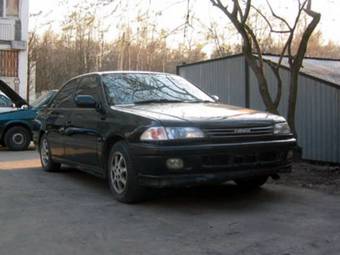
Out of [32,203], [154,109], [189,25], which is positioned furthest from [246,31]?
[32,203]

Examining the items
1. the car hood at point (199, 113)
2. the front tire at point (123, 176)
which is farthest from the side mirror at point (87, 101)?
the front tire at point (123, 176)

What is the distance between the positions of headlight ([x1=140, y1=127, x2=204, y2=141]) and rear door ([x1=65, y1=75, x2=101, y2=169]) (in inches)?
54.5

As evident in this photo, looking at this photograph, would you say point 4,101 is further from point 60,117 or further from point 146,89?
point 146,89

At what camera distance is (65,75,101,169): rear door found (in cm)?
800

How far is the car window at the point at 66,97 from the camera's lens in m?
9.19

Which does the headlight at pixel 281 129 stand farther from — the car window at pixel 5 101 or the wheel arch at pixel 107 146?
the car window at pixel 5 101

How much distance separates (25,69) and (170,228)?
22.0m

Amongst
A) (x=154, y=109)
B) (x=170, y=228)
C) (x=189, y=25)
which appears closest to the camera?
(x=170, y=228)

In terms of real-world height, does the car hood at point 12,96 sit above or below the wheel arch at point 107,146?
above

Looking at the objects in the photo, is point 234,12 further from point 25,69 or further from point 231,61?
point 25,69

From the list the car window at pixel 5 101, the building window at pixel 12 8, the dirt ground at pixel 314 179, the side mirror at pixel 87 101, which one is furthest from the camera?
the building window at pixel 12 8

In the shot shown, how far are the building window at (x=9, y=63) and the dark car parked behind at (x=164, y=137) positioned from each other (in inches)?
735

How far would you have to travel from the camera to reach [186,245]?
546 centimetres

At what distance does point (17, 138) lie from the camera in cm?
1545
